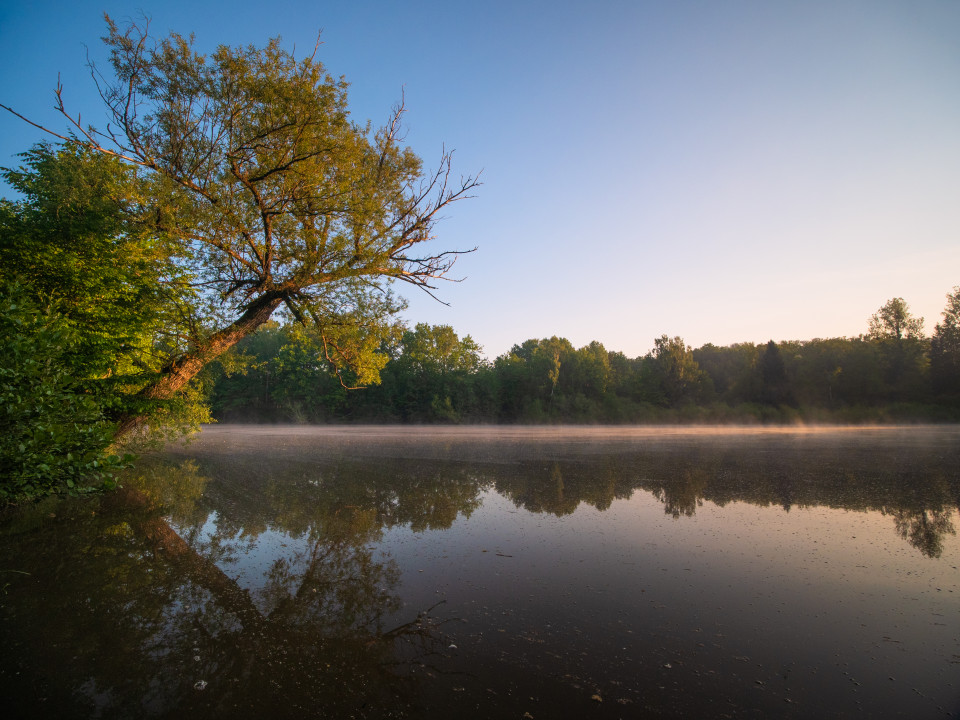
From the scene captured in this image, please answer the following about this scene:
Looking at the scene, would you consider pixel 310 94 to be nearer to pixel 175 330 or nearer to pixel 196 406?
pixel 175 330

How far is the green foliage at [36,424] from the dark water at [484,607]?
1149 millimetres

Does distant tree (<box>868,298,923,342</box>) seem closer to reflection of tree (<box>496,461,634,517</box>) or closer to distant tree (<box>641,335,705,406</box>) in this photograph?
distant tree (<box>641,335,705,406</box>)

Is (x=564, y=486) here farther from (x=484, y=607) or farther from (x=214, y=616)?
(x=214, y=616)

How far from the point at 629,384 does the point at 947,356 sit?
114 feet

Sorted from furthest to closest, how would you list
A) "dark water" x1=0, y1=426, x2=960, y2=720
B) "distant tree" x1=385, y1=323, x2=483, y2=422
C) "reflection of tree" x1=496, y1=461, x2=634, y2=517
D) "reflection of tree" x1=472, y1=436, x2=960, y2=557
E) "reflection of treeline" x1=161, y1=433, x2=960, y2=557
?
"distant tree" x1=385, y1=323, x2=483, y2=422 < "reflection of tree" x1=496, y1=461, x2=634, y2=517 < "reflection of tree" x1=472, y1=436, x2=960, y2=557 < "reflection of treeline" x1=161, y1=433, x2=960, y2=557 < "dark water" x1=0, y1=426, x2=960, y2=720

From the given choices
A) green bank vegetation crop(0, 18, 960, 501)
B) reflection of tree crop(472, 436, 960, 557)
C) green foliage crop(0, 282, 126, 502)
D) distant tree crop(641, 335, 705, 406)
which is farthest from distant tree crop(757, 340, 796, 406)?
green foliage crop(0, 282, 126, 502)

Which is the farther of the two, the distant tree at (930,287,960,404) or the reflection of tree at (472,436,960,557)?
the distant tree at (930,287,960,404)

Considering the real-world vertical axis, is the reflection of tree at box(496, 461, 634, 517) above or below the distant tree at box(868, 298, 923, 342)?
below

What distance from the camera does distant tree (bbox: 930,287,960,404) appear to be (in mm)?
48938

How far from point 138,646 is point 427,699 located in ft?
8.17

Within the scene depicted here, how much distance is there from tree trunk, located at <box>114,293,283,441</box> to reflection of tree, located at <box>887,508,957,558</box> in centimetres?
1214

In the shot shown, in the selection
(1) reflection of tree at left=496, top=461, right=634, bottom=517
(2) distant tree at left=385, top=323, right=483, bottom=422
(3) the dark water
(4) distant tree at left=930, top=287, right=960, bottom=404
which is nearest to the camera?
(3) the dark water

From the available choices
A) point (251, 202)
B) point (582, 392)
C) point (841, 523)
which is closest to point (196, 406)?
point (251, 202)

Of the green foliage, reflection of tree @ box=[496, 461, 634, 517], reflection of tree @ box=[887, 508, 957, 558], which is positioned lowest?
reflection of tree @ box=[496, 461, 634, 517]
